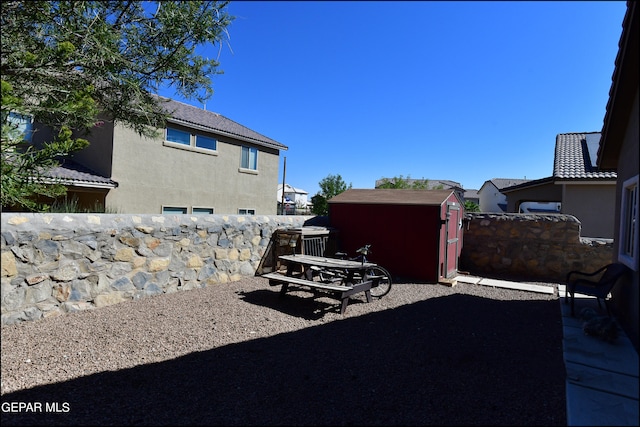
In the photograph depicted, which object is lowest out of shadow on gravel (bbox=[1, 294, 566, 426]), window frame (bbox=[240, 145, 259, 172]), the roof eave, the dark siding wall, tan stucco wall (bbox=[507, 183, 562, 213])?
shadow on gravel (bbox=[1, 294, 566, 426])

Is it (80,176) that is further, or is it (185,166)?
(185,166)

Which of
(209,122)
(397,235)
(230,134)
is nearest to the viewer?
(397,235)

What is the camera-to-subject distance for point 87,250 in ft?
16.6

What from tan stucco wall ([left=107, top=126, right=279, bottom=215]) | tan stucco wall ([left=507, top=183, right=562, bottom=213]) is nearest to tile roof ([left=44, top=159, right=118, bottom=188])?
tan stucco wall ([left=107, top=126, right=279, bottom=215])

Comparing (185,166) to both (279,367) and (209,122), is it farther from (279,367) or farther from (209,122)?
(279,367)

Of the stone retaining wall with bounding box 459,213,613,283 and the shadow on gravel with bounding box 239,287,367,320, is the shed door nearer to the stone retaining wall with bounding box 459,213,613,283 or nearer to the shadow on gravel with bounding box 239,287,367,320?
the stone retaining wall with bounding box 459,213,613,283

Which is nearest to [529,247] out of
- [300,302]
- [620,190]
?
[620,190]

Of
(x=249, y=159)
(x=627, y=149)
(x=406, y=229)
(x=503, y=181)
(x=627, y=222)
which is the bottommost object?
(x=406, y=229)

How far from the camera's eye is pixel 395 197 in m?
9.49

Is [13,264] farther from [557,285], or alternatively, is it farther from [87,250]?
[557,285]

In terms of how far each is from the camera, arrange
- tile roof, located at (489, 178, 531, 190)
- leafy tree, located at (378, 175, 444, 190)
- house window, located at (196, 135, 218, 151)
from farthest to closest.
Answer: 1. tile roof, located at (489, 178, 531, 190)
2. leafy tree, located at (378, 175, 444, 190)
3. house window, located at (196, 135, 218, 151)

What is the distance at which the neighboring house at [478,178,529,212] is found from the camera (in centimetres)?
4578

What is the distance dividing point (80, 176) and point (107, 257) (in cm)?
649

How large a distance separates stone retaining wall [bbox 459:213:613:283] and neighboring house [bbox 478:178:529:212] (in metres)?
38.6
